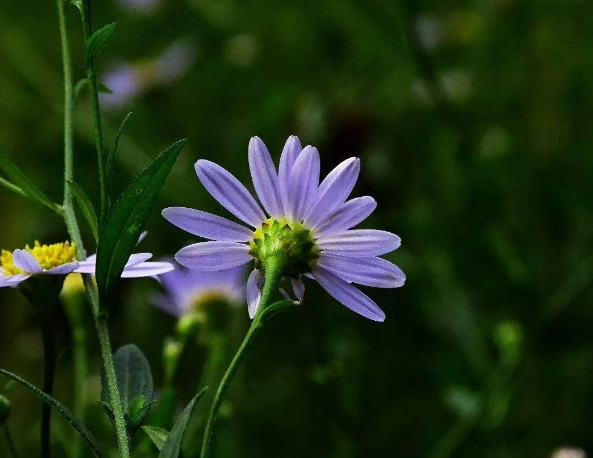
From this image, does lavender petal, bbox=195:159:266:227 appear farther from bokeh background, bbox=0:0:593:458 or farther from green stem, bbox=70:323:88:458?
bokeh background, bbox=0:0:593:458

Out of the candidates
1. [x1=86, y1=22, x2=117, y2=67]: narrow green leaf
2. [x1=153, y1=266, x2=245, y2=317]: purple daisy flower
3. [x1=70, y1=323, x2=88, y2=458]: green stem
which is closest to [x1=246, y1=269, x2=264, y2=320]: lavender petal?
[x1=86, y1=22, x2=117, y2=67]: narrow green leaf

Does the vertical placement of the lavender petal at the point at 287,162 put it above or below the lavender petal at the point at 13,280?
above

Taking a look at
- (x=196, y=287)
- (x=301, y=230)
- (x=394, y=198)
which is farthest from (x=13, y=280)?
(x=394, y=198)

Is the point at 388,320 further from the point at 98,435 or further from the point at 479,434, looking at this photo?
the point at 98,435

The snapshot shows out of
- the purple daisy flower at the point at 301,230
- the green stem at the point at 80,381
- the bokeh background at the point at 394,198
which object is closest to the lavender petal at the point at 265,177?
the purple daisy flower at the point at 301,230

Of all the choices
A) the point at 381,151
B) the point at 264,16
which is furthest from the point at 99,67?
the point at 381,151

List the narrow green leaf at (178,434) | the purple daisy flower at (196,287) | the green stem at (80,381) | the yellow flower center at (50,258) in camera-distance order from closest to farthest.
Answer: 1. the narrow green leaf at (178,434)
2. the yellow flower center at (50,258)
3. the green stem at (80,381)
4. the purple daisy flower at (196,287)

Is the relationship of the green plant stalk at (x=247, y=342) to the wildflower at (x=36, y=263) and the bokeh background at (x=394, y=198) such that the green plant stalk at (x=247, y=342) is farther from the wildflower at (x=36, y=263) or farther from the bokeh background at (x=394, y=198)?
the bokeh background at (x=394, y=198)
